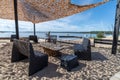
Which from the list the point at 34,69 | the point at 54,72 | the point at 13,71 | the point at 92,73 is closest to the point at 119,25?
the point at 92,73

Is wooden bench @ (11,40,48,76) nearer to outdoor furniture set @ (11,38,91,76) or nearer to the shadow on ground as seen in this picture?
outdoor furniture set @ (11,38,91,76)

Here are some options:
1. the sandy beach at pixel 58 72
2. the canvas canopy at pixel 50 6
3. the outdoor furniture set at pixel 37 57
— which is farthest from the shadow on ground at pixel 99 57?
the canvas canopy at pixel 50 6

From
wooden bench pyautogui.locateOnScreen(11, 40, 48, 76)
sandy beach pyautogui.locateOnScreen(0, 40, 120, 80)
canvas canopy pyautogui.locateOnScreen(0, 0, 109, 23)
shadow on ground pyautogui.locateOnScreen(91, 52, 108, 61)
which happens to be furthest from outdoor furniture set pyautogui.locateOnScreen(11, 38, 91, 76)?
canvas canopy pyautogui.locateOnScreen(0, 0, 109, 23)

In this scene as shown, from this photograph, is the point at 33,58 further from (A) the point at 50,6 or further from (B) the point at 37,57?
(A) the point at 50,6

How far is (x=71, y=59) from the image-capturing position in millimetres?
3955

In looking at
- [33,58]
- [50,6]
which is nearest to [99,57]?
[33,58]

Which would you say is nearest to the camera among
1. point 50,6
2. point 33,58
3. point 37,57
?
point 33,58

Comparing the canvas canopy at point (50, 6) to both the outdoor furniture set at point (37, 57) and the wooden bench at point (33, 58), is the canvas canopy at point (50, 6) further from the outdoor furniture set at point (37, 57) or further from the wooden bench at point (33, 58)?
the wooden bench at point (33, 58)

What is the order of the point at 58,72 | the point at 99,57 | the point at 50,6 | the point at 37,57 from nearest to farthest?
the point at 37,57, the point at 58,72, the point at 99,57, the point at 50,6

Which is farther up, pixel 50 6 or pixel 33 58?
pixel 50 6

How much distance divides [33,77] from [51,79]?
18.1 inches

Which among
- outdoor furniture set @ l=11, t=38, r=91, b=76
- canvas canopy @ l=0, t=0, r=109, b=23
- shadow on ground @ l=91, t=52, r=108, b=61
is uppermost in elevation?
canvas canopy @ l=0, t=0, r=109, b=23

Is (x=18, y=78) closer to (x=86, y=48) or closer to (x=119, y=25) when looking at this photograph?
(x=86, y=48)

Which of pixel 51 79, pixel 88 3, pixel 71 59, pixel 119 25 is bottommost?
pixel 51 79
